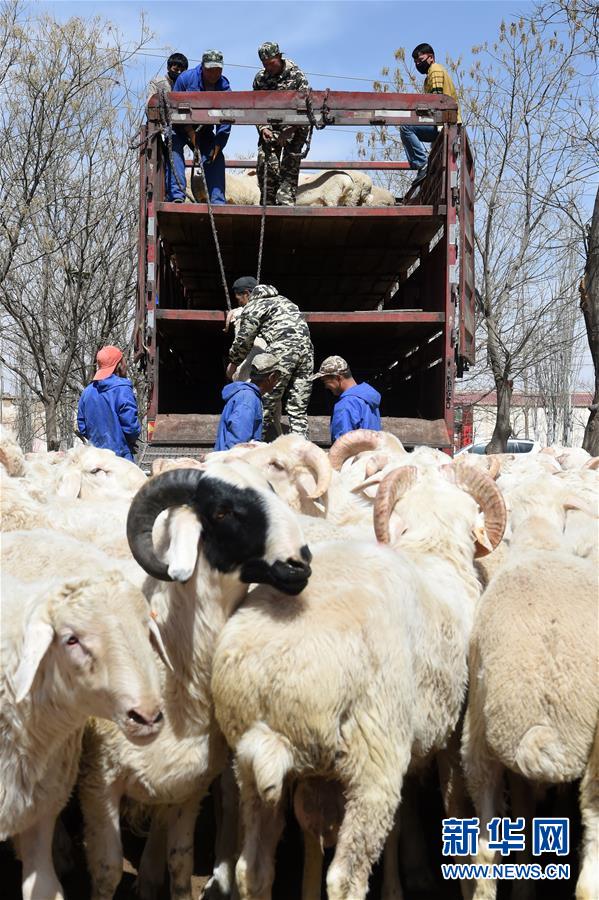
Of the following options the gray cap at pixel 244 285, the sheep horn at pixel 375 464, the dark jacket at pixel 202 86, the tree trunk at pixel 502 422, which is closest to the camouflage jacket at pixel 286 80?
the dark jacket at pixel 202 86

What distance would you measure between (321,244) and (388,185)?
1303 cm

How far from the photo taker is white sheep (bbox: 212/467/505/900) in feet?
11.7

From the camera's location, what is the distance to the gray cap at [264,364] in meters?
8.49

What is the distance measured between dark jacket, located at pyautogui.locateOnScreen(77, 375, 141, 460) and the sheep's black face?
5813mm

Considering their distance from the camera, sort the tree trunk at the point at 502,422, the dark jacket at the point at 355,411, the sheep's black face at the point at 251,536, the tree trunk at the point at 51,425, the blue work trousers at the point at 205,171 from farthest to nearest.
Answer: the tree trunk at the point at 51,425, the tree trunk at the point at 502,422, the blue work trousers at the point at 205,171, the dark jacket at the point at 355,411, the sheep's black face at the point at 251,536

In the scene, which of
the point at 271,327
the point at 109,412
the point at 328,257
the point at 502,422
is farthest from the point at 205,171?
the point at 502,422

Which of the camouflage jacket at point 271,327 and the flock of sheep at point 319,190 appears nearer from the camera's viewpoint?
the camouflage jacket at point 271,327

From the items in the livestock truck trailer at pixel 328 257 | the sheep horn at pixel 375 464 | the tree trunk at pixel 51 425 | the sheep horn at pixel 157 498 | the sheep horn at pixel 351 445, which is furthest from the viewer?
the tree trunk at pixel 51 425

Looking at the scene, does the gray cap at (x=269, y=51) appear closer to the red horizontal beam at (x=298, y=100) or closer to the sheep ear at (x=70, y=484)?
the red horizontal beam at (x=298, y=100)

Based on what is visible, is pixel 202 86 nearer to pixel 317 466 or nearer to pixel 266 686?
pixel 317 466

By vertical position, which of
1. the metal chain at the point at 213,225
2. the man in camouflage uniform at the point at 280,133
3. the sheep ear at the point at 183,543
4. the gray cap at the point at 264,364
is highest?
the man in camouflage uniform at the point at 280,133

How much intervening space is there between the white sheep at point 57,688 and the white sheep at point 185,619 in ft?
0.86

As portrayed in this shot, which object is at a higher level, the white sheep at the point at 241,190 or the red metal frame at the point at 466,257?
the white sheep at the point at 241,190

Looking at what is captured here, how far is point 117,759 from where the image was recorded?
4.07 meters
